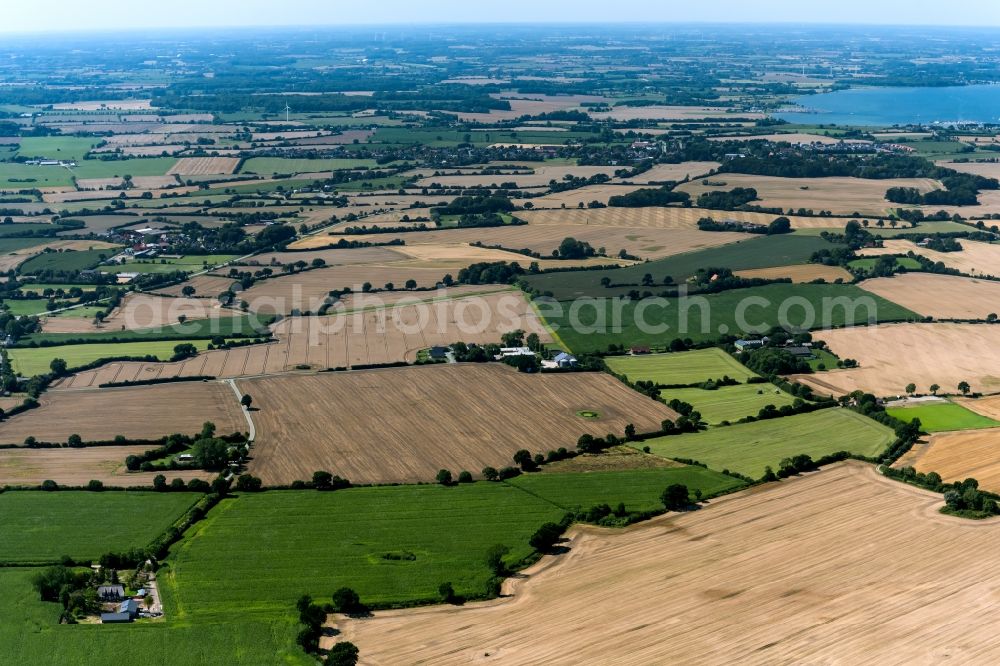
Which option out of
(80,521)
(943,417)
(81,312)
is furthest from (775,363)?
(81,312)

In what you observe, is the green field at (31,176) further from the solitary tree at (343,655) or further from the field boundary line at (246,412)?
the solitary tree at (343,655)

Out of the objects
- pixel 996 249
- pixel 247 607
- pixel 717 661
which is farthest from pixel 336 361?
pixel 996 249

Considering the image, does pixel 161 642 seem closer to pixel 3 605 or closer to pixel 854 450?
pixel 3 605

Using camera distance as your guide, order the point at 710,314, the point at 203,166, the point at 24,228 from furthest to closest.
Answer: the point at 203,166
the point at 24,228
the point at 710,314

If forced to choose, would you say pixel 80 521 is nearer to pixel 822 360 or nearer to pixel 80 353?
pixel 80 353

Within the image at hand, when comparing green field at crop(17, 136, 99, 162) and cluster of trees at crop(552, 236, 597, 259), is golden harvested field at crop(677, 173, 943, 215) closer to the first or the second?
cluster of trees at crop(552, 236, 597, 259)
